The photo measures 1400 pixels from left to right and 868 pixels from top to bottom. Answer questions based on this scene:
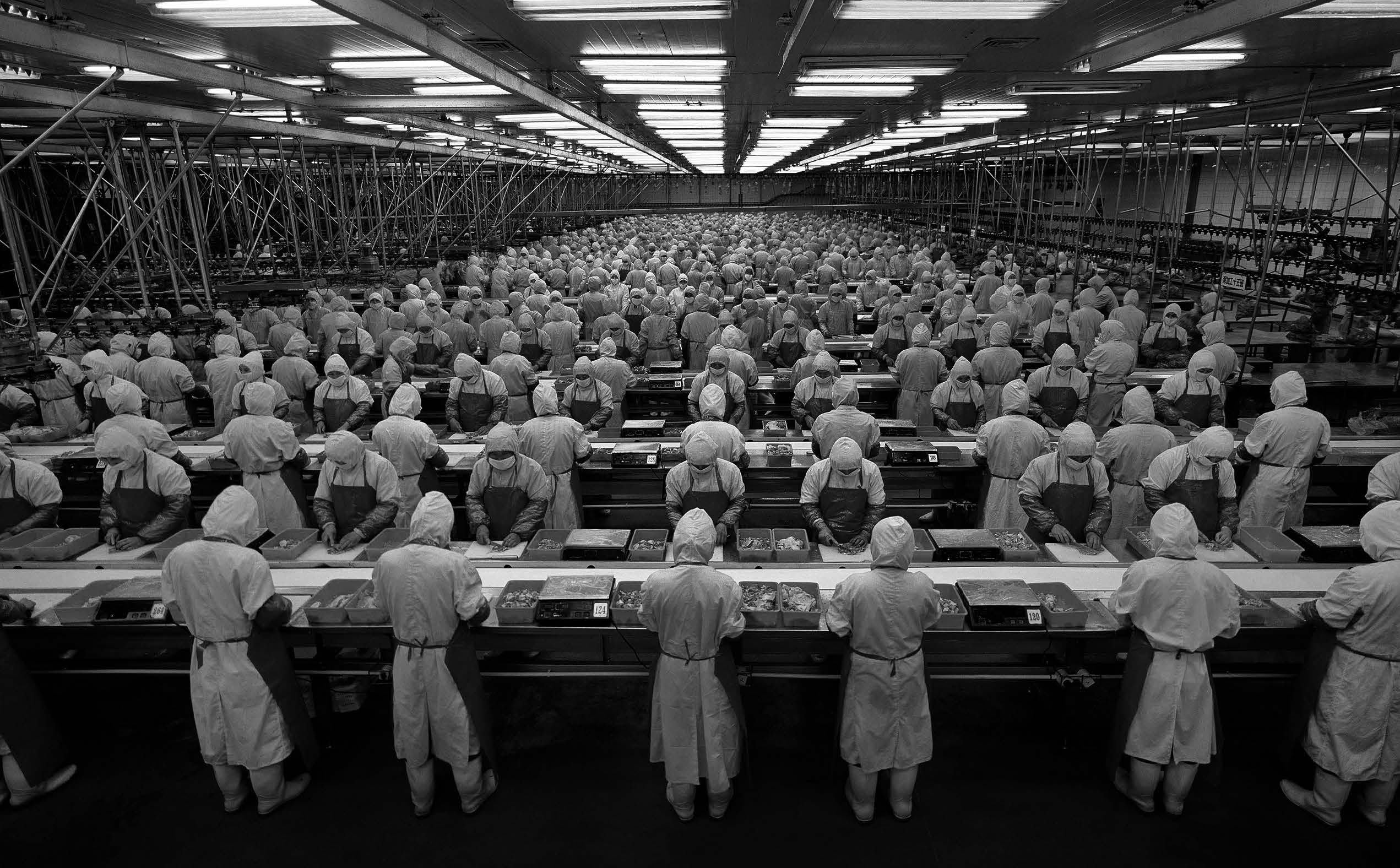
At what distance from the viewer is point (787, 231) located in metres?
28.8

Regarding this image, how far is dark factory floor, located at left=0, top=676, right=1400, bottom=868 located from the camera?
4406mm

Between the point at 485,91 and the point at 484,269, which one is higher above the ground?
the point at 485,91

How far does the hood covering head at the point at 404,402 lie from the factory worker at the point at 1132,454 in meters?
6.07

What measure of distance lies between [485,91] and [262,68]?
71.6 inches

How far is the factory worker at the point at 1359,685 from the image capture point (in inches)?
163

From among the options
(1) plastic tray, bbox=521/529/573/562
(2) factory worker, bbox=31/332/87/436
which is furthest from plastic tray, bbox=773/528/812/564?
(2) factory worker, bbox=31/332/87/436

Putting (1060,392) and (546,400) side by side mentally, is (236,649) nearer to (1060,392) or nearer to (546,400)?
(546,400)

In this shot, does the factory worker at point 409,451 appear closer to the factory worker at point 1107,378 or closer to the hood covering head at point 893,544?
the hood covering head at point 893,544

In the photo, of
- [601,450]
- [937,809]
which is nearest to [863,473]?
[937,809]

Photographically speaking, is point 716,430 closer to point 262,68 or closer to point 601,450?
point 601,450

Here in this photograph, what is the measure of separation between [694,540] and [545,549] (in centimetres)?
168

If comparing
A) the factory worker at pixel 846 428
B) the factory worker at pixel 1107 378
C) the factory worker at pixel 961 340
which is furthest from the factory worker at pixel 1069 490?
the factory worker at pixel 961 340

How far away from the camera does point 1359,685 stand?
4285 millimetres

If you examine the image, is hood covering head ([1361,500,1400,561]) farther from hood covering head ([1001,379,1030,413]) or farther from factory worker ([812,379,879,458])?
factory worker ([812,379,879,458])
